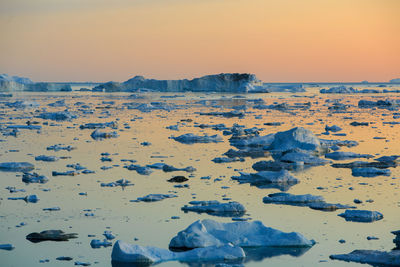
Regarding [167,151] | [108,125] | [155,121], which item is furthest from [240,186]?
[155,121]

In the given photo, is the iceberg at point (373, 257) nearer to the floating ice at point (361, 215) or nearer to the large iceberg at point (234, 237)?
the large iceberg at point (234, 237)

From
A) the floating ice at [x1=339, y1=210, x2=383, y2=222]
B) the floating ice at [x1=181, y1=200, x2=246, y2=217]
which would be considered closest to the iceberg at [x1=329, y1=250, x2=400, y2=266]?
the floating ice at [x1=339, y1=210, x2=383, y2=222]

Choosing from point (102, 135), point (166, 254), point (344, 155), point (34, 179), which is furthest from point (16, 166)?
point (344, 155)

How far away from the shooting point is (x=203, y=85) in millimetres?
58719

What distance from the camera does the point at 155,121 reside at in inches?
800

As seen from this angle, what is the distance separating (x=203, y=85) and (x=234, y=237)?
53.5 meters

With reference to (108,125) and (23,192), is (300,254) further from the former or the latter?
(108,125)

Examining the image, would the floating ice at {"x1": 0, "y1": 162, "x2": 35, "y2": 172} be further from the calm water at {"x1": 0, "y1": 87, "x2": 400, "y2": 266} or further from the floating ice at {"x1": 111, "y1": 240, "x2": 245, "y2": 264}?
the floating ice at {"x1": 111, "y1": 240, "x2": 245, "y2": 264}

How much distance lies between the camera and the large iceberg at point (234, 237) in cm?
546

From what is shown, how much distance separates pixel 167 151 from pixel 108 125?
630cm

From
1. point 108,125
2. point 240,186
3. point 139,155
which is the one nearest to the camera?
point 240,186

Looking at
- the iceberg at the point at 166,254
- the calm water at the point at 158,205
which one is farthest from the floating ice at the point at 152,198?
the iceberg at the point at 166,254

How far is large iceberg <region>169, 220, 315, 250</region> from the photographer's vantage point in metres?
5.46

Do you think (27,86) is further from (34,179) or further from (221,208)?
(221,208)
